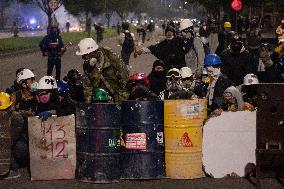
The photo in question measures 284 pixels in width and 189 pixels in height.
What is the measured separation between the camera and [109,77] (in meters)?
9.05

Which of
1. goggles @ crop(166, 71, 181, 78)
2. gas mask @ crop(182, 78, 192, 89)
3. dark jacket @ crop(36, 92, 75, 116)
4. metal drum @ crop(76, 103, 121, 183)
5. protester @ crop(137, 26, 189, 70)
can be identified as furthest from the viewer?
protester @ crop(137, 26, 189, 70)

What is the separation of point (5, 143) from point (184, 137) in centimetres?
241

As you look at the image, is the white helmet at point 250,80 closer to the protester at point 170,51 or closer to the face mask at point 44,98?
the protester at point 170,51

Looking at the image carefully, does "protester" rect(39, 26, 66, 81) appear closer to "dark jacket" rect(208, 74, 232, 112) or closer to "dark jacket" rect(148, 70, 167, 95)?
"dark jacket" rect(148, 70, 167, 95)

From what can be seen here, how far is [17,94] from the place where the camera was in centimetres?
947

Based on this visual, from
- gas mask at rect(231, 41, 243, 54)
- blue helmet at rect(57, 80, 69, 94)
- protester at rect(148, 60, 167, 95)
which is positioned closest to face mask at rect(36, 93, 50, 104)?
blue helmet at rect(57, 80, 69, 94)

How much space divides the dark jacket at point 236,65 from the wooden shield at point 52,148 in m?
4.59

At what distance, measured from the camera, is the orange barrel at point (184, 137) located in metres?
7.80

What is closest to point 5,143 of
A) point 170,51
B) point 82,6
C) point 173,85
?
point 173,85

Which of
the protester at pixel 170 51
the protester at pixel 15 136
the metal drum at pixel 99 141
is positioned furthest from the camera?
the protester at pixel 170 51

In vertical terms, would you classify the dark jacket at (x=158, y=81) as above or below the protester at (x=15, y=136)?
above

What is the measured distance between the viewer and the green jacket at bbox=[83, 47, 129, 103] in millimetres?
8914

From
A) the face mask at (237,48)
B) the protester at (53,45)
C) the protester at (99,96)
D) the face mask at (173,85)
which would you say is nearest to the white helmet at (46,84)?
the protester at (99,96)

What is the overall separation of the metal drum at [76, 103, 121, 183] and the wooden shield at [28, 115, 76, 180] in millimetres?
198
